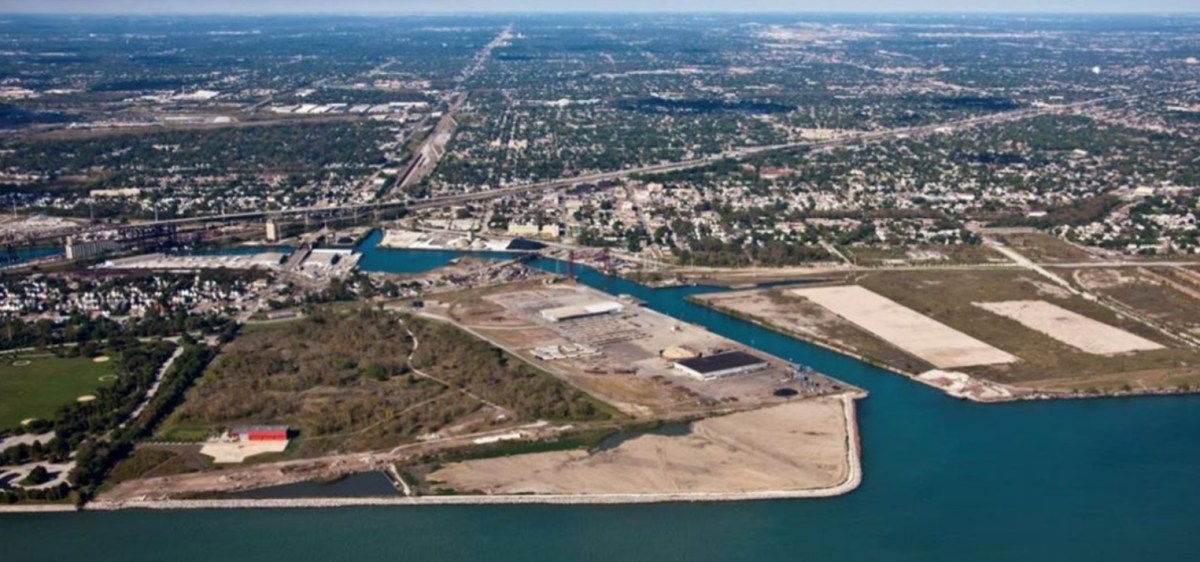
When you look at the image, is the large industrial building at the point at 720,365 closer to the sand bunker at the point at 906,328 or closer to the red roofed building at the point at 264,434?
the sand bunker at the point at 906,328

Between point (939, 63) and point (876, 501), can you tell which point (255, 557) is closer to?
point (876, 501)

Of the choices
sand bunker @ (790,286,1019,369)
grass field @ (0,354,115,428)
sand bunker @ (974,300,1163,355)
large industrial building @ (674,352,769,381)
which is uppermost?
large industrial building @ (674,352,769,381)

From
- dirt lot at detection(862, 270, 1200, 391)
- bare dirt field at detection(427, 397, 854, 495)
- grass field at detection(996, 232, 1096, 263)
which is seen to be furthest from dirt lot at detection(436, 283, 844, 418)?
grass field at detection(996, 232, 1096, 263)

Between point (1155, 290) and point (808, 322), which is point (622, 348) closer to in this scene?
point (808, 322)

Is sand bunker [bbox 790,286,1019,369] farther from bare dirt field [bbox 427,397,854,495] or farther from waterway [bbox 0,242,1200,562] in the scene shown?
Answer: bare dirt field [bbox 427,397,854,495]

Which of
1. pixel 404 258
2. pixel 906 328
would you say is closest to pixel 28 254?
pixel 404 258

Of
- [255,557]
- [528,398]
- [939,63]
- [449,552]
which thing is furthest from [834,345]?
[939,63]

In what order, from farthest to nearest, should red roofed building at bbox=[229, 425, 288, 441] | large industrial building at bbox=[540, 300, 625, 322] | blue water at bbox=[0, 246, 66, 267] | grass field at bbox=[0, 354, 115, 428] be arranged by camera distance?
blue water at bbox=[0, 246, 66, 267], large industrial building at bbox=[540, 300, 625, 322], grass field at bbox=[0, 354, 115, 428], red roofed building at bbox=[229, 425, 288, 441]

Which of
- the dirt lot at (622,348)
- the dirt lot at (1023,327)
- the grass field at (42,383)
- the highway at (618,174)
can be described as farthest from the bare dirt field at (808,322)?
the highway at (618,174)
